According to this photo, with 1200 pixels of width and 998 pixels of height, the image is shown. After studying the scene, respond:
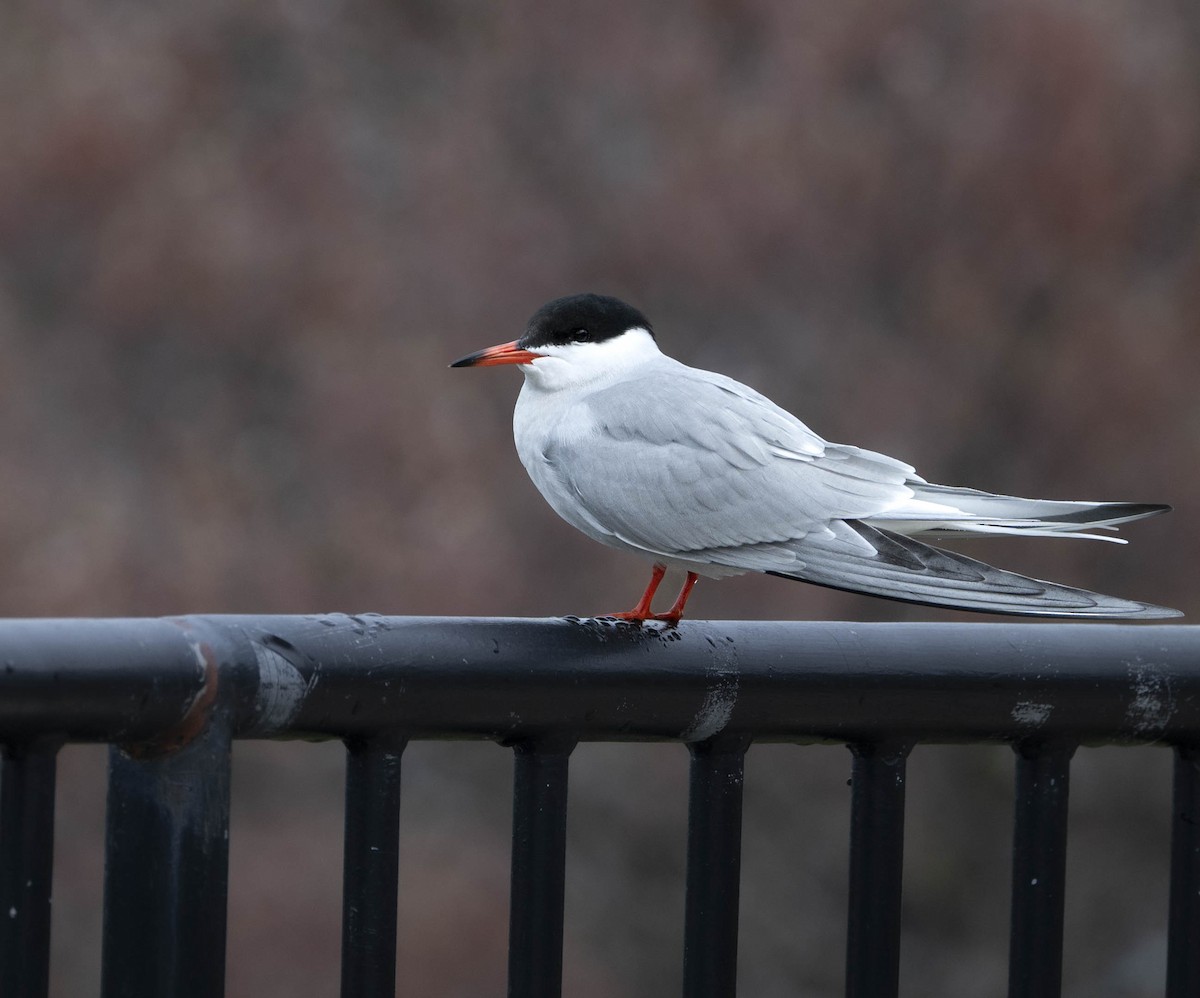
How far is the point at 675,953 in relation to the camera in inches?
371

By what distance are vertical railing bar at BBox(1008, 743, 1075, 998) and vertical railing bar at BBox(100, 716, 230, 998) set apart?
870 mm

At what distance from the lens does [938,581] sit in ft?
7.24

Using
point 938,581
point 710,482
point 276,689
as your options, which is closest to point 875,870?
point 938,581

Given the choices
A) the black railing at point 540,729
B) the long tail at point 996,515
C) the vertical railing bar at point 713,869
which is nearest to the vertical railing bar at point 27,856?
the black railing at point 540,729

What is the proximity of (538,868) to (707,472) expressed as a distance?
1.30m

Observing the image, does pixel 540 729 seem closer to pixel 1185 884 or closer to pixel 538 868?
pixel 538 868

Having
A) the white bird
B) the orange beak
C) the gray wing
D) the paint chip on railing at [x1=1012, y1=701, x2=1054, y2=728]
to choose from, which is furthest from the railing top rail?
the orange beak

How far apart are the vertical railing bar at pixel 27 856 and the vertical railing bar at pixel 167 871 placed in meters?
0.05

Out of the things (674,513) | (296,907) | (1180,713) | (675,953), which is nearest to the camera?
(1180,713)

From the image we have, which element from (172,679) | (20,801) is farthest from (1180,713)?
(20,801)

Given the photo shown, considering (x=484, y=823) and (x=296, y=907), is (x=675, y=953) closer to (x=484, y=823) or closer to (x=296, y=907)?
(x=484, y=823)

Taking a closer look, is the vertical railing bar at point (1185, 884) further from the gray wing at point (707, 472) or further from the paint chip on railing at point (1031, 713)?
the gray wing at point (707, 472)

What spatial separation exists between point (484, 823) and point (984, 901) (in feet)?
9.44

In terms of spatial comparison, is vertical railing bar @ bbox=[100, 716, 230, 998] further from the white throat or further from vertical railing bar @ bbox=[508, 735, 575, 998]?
the white throat
